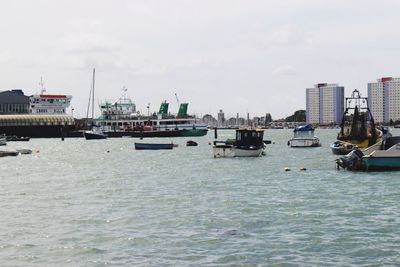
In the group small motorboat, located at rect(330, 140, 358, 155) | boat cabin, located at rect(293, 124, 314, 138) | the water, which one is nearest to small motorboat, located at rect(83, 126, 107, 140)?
boat cabin, located at rect(293, 124, 314, 138)

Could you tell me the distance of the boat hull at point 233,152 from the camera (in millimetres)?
76312

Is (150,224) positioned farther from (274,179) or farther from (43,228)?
(274,179)

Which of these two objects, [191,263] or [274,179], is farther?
[274,179]

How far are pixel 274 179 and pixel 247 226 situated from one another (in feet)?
73.2

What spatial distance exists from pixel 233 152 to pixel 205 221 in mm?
50180

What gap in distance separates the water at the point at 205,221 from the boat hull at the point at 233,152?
27.3 m

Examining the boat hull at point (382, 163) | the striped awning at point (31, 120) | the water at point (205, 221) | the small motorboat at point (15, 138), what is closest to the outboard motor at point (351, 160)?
the boat hull at point (382, 163)

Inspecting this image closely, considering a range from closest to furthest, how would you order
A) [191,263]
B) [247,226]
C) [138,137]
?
[191,263] → [247,226] → [138,137]

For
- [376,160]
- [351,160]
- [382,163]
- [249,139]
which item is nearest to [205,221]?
[376,160]

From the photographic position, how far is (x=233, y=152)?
253 feet

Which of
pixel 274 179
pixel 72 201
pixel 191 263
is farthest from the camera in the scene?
pixel 274 179

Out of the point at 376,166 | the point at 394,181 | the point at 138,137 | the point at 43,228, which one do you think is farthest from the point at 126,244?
the point at 138,137

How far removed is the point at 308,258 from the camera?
19.9 m

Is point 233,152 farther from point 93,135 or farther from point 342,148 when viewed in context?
point 93,135
